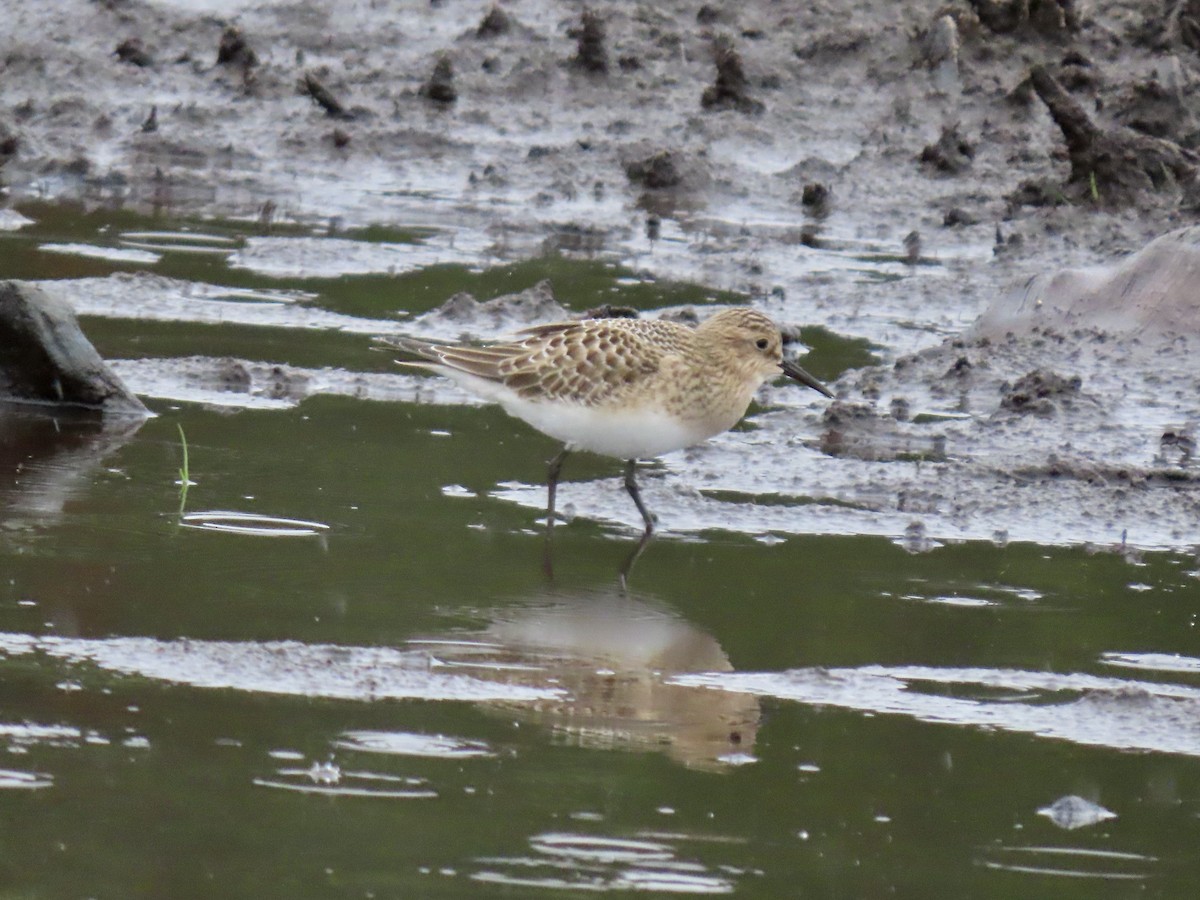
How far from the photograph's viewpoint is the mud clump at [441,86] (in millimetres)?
13531

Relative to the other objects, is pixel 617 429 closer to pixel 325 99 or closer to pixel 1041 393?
pixel 1041 393

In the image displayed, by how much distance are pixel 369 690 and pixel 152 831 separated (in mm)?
993

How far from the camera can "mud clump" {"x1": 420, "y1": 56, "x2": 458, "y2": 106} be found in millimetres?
13531

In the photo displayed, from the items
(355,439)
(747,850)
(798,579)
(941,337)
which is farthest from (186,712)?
(941,337)

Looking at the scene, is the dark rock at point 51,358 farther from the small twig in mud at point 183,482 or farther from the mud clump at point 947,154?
the mud clump at point 947,154

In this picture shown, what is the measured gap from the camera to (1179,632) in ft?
19.1

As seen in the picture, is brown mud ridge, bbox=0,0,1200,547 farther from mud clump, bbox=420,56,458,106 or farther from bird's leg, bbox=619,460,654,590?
bird's leg, bbox=619,460,654,590

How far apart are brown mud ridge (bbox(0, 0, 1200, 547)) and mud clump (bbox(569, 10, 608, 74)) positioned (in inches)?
1.4

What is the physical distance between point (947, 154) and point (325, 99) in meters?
4.15

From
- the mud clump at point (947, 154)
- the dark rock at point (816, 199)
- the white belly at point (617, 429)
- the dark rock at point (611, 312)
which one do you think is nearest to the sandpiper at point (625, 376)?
the white belly at point (617, 429)

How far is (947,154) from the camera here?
484 inches

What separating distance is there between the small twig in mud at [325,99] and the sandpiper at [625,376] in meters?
6.43

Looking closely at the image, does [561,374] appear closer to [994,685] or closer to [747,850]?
[994,685]

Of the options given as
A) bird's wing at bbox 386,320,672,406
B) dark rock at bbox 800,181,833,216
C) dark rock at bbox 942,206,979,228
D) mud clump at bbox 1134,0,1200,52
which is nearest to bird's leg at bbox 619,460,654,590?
bird's wing at bbox 386,320,672,406
